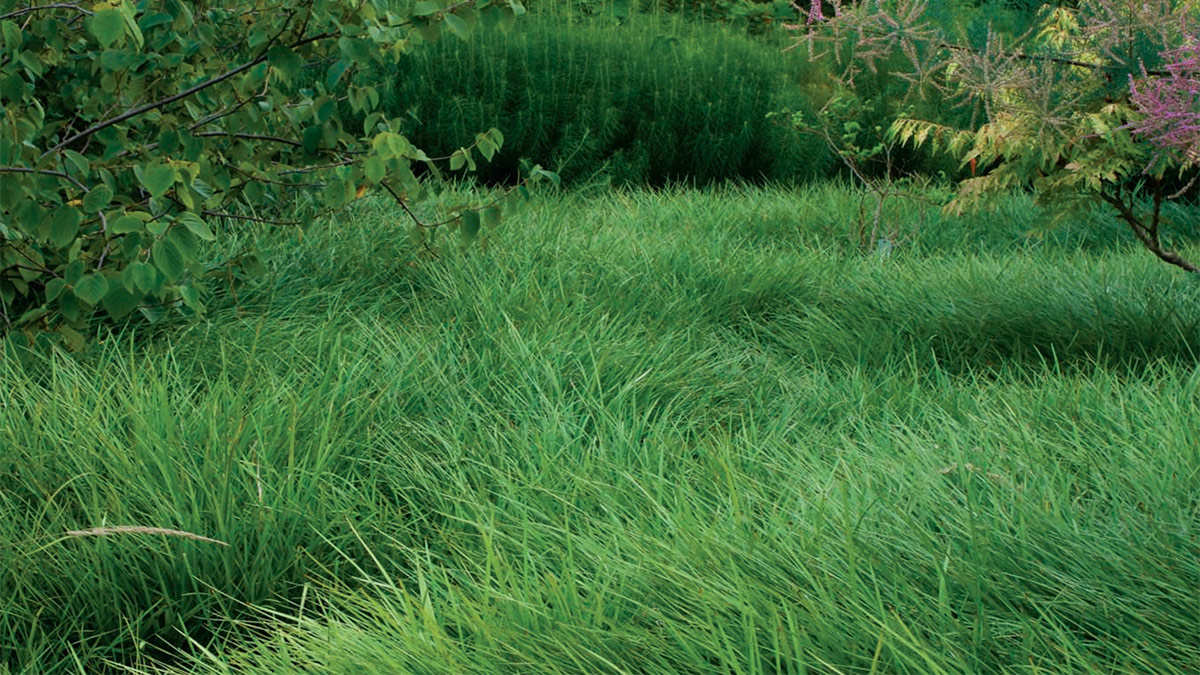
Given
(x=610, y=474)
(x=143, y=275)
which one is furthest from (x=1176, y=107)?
(x=143, y=275)

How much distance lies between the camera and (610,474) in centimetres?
218

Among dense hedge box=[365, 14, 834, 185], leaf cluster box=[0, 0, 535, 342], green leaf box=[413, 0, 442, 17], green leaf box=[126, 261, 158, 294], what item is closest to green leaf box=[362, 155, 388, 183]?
leaf cluster box=[0, 0, 535, 342]

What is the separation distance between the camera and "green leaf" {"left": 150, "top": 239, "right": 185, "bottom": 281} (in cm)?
215

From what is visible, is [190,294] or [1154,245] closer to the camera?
[190,294]

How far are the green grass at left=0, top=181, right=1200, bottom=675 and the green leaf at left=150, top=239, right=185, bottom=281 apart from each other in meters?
0.30

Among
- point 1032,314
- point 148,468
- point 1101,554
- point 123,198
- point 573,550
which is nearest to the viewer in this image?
point 1101,554

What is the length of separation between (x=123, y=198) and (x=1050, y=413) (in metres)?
2.22

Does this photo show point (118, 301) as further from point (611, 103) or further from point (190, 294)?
point (611, 103)

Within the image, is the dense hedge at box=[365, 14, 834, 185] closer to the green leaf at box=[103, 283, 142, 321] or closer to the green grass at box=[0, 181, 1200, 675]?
the green grass at box=[0, 181, 1200, 675]

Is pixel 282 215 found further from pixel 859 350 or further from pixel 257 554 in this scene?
pixel 257 554

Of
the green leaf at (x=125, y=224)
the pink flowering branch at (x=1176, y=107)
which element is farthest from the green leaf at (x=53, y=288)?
the pink flowering branch at (x=1176, y=107)

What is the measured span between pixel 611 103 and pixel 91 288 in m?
4.54

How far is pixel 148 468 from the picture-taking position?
6.90 ft

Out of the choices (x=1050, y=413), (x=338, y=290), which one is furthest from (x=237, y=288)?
(x=1050, y=413)
